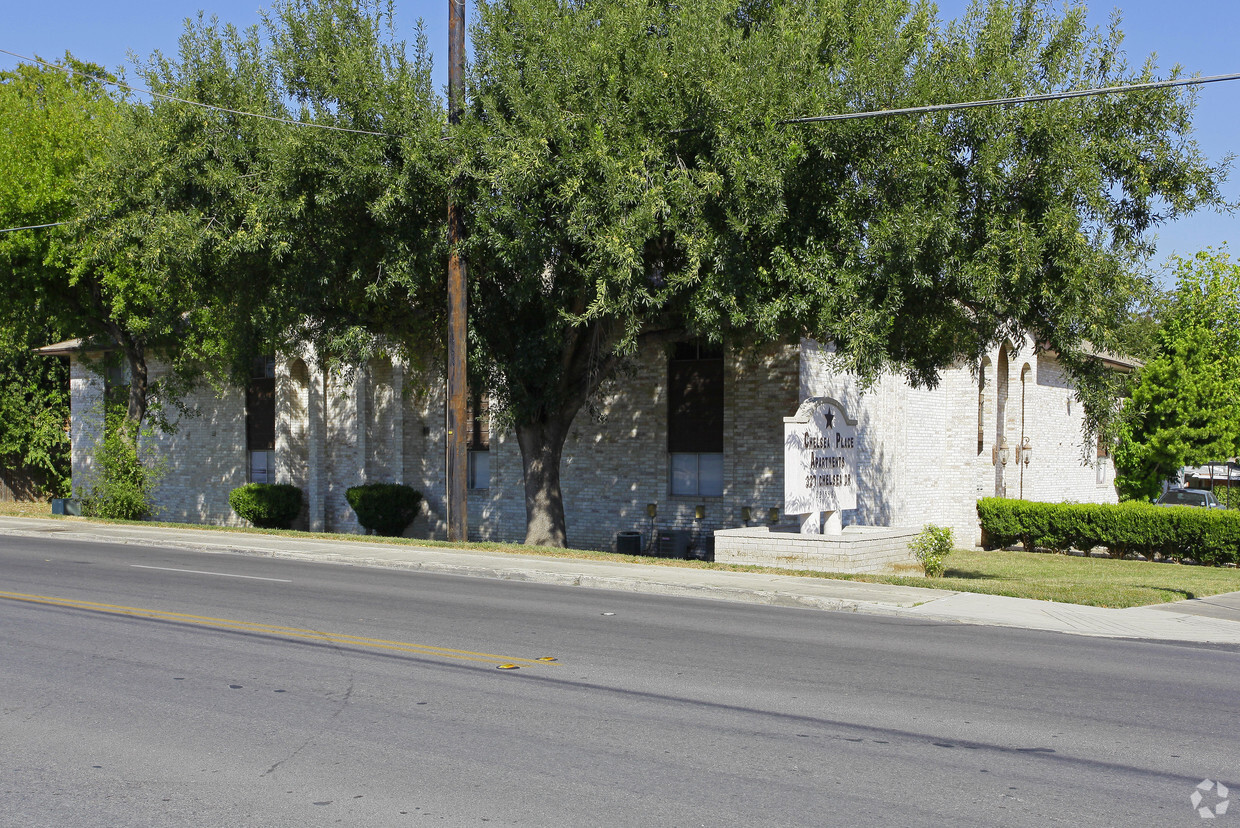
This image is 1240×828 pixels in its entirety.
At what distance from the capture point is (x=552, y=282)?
1922 cm

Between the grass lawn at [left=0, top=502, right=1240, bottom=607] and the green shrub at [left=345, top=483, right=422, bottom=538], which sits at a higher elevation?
the green shrub at [left=345, top=483, right=422, bottom=538]

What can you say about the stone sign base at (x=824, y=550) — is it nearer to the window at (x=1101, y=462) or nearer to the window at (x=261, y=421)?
the window at (x=261, y=421)

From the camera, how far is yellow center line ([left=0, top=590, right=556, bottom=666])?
387 inches

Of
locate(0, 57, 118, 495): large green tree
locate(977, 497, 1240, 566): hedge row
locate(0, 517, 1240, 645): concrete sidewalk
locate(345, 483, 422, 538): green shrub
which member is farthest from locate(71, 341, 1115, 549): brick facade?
locate(0, 57, 118, 495): large green tree

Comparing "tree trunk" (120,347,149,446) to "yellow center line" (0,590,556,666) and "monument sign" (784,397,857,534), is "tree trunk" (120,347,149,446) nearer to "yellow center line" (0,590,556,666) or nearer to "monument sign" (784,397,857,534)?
"yellow center line" (0,590,556,666)

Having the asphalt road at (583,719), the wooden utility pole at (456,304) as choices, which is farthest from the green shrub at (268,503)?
the asphalt road at (583,719)

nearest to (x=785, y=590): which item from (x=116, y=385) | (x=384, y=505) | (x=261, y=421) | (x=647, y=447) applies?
(x=647, y=447)

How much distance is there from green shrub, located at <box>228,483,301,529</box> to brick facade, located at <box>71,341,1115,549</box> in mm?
549

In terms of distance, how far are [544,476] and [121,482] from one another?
15.6 meters

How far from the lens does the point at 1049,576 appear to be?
69.8 ft

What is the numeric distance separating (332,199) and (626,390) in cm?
970

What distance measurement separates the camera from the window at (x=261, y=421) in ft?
106

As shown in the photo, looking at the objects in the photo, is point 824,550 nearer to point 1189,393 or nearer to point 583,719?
point 583,719

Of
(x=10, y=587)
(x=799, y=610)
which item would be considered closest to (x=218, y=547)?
(x=10, y=587)
